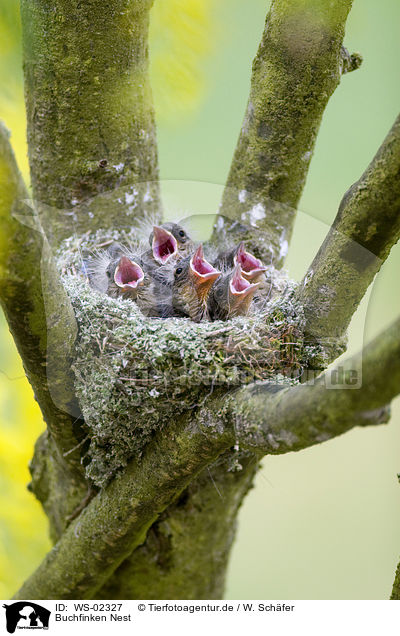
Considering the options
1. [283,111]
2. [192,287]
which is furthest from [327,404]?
[283,111]

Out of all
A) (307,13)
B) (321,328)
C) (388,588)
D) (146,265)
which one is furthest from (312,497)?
(307,13)

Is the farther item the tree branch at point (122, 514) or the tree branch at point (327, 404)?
the tree branch at point (122, 514)

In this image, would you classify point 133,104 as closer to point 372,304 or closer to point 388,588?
point 372,304

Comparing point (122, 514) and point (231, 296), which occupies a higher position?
point (231, 296)

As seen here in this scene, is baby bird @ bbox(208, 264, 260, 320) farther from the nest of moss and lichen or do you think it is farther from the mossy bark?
the mossy bark
